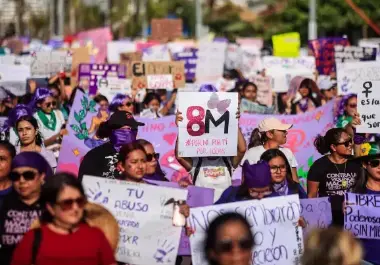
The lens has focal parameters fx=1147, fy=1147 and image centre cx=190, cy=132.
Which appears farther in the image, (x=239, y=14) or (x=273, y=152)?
(x=239, y=14)

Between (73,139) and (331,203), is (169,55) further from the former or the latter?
(331,203)

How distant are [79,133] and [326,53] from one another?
751 cm

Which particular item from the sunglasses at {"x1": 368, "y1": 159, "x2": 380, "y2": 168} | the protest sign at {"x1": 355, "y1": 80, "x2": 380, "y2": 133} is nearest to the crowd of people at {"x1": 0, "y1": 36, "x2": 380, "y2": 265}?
the sunglasses at {"x1": 368, "y1": 159, "x2": 380, "y2": 168}

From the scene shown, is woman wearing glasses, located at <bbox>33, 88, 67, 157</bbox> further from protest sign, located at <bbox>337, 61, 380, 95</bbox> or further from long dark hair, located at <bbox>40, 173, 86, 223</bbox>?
long dark hair, located at <bbox>40, 173, 86, 223</bbox>

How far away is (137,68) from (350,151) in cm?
820

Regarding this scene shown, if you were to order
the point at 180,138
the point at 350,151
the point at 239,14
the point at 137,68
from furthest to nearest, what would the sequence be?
1. the point at 239,14
2. the point at 137,68
3. the point at 180,138
4. the point at 350,151

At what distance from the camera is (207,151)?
30.2 ft

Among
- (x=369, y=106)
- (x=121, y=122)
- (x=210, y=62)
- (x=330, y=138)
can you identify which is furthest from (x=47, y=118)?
(x=210, y=62)

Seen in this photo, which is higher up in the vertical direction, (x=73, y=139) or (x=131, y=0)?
(x=131, y=0)

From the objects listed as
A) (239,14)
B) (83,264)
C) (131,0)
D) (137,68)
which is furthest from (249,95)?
(131,0)

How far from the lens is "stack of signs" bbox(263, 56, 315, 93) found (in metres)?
17.2

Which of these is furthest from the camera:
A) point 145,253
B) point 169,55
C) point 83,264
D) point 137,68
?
point 169,55

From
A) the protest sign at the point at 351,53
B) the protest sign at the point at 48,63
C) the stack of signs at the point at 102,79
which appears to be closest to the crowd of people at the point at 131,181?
the stack of signs at the point at 102,79

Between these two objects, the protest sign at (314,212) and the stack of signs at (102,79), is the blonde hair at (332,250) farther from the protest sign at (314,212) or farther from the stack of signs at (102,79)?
the stack of signs at (102,79)
